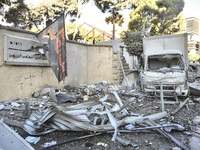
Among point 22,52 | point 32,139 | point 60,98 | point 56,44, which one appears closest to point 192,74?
point 60,98

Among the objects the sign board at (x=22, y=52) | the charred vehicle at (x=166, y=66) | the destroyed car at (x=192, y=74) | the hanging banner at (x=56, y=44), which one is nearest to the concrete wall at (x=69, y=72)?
the sign board at (x=22, y=52)

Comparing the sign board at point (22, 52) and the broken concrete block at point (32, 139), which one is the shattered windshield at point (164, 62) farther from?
the broken concrete block at point (32, 139)

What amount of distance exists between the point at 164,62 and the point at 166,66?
265mm

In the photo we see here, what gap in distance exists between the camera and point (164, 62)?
8375 millimetres

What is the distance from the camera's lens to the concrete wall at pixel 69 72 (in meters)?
6.14

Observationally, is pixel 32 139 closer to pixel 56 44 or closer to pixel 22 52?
pixel 56 44

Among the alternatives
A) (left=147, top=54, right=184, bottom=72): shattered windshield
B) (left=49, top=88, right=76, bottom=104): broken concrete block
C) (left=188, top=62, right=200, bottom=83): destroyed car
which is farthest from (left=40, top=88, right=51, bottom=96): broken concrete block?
(left=188, top=62, right=200, bottom=83): destroyed car

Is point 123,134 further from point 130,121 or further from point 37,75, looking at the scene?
point 37,75

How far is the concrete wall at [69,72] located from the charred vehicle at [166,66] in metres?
3.44

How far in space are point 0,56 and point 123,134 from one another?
5.22 meters

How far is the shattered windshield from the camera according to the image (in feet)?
25.6

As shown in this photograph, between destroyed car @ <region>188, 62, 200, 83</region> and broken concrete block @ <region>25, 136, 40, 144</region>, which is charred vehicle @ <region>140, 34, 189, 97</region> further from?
broken concrete block @ <region>25, 136, 40, 144</region>

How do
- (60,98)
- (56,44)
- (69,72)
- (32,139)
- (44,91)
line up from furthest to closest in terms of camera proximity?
(69,72), (44,91), (60,98), (56,44), (32,139)

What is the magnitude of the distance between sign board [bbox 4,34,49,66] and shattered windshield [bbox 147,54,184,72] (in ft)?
17.7
